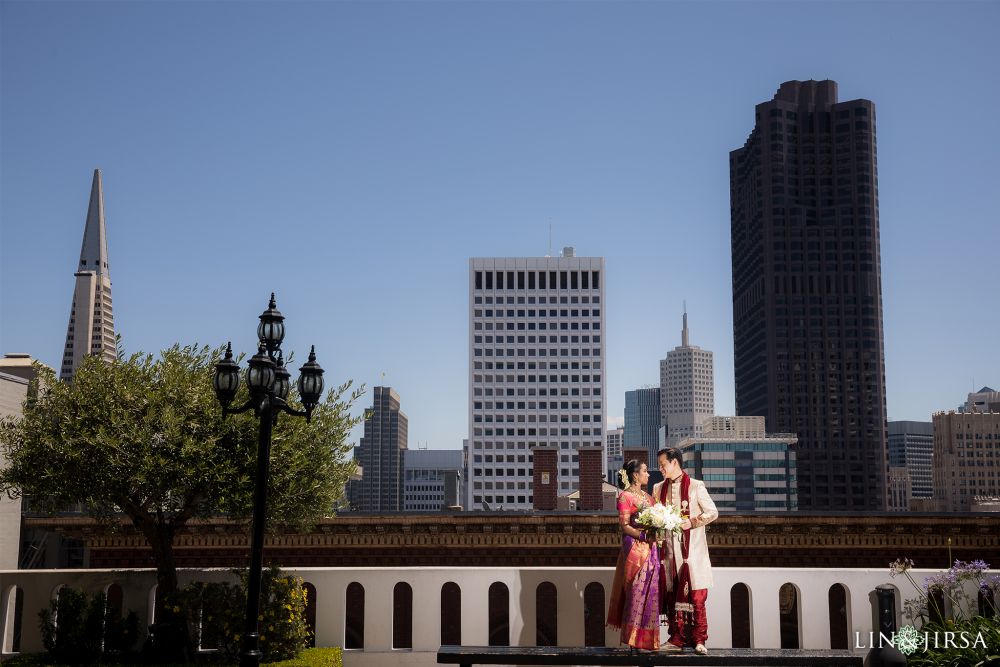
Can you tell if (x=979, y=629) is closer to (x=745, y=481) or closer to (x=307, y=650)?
(x=307, y=650)

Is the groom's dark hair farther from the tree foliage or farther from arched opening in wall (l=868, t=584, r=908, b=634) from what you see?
the tree foliage

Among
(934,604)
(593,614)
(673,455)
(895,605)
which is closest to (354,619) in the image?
(593,614)

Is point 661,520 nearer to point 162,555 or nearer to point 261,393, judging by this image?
point 261,393

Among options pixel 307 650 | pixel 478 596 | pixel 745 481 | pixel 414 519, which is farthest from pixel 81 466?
pixel 745 481

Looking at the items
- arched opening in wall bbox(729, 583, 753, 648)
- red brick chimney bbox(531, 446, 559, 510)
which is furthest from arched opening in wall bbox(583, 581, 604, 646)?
red brick chimney bbox(531, 446, 559, 510)

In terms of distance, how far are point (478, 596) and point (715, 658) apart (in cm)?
288

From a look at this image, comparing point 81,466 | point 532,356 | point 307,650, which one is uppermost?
point 532,356

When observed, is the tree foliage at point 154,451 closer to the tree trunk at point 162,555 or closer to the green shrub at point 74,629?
the tree trunk at point 162,555

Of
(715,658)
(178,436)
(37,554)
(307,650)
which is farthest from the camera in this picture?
(37,554)

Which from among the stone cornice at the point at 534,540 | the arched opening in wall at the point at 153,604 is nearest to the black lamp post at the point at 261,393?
the arched opening in wall at the point at 153,604

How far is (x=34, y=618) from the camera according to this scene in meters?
10.6

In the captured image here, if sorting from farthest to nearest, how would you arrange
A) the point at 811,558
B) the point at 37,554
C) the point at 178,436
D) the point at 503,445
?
the point at 503,445, the point at 37,554, the point at 811,558, the point at 178,436

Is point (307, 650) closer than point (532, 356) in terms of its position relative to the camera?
Yes

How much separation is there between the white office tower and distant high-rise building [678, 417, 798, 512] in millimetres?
21992
